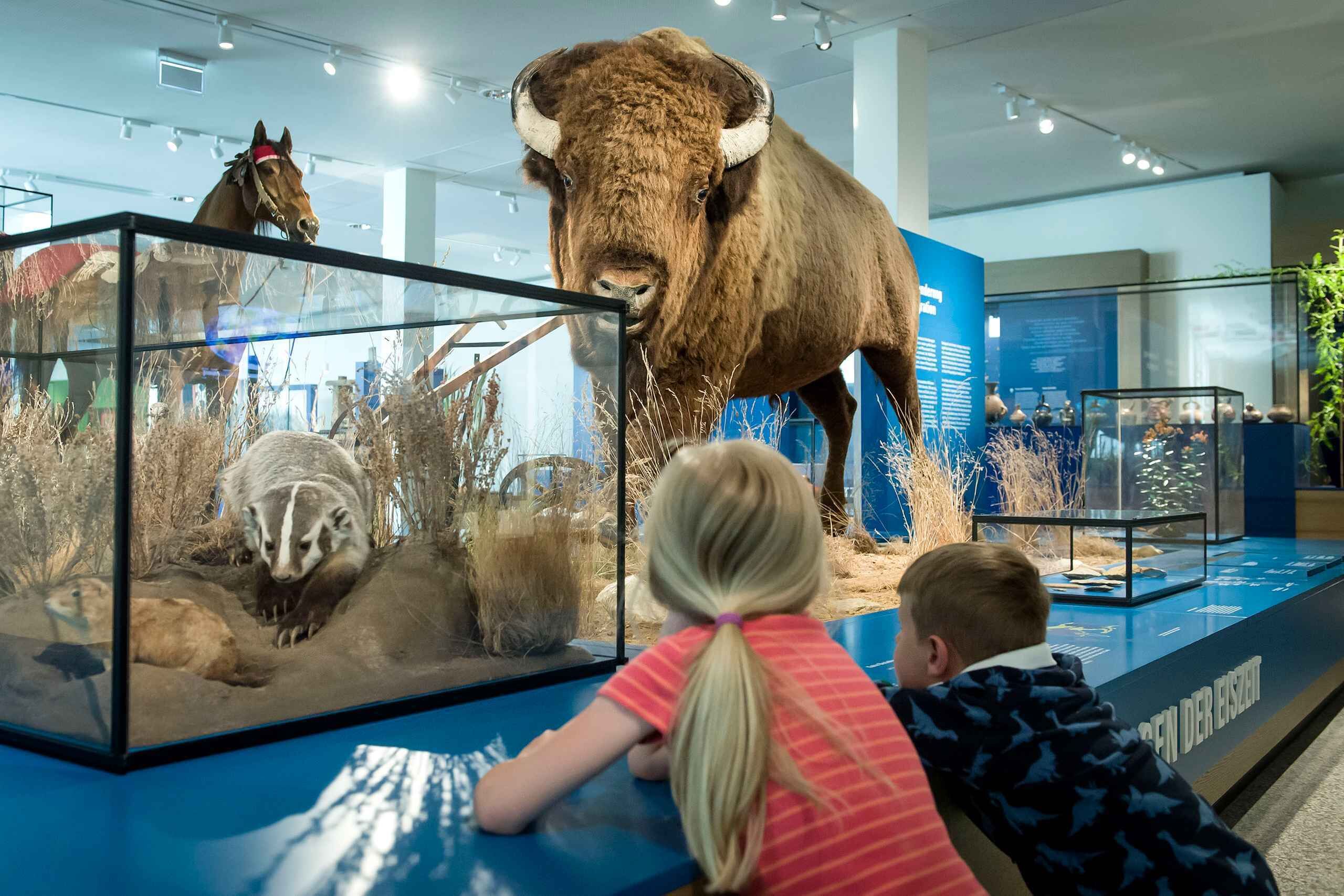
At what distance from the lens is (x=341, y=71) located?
8.84 m

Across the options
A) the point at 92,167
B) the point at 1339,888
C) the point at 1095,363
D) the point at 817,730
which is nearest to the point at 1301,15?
the point at 1095,363

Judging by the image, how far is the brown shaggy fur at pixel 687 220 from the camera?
11.5ft

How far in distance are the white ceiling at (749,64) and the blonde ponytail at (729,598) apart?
684 centimetres

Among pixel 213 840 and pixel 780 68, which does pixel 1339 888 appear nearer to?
pixel 213 840

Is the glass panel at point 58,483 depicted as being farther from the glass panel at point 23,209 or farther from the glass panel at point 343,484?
the glass panel at point 23,209

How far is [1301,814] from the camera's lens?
3428 millimetres

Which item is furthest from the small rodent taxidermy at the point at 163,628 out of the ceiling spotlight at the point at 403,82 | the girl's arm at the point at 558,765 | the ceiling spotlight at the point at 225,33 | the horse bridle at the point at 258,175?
the ceiling spotlight at the point at 403,82

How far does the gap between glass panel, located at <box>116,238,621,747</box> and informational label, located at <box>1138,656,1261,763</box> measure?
1.48 metres

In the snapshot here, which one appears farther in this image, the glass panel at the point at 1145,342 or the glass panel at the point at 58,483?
the glass panel at the point at 1145,342

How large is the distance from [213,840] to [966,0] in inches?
286

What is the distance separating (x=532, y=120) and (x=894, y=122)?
14.6 feet

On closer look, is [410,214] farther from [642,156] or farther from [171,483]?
[171,483]

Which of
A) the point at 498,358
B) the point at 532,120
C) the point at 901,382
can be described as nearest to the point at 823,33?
the point at 901,382

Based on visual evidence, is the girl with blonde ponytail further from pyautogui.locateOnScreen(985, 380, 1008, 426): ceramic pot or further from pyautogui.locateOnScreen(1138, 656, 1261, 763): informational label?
pyautogui.locateOnScreen(985, 380, 1008, 426): ceramic pot
